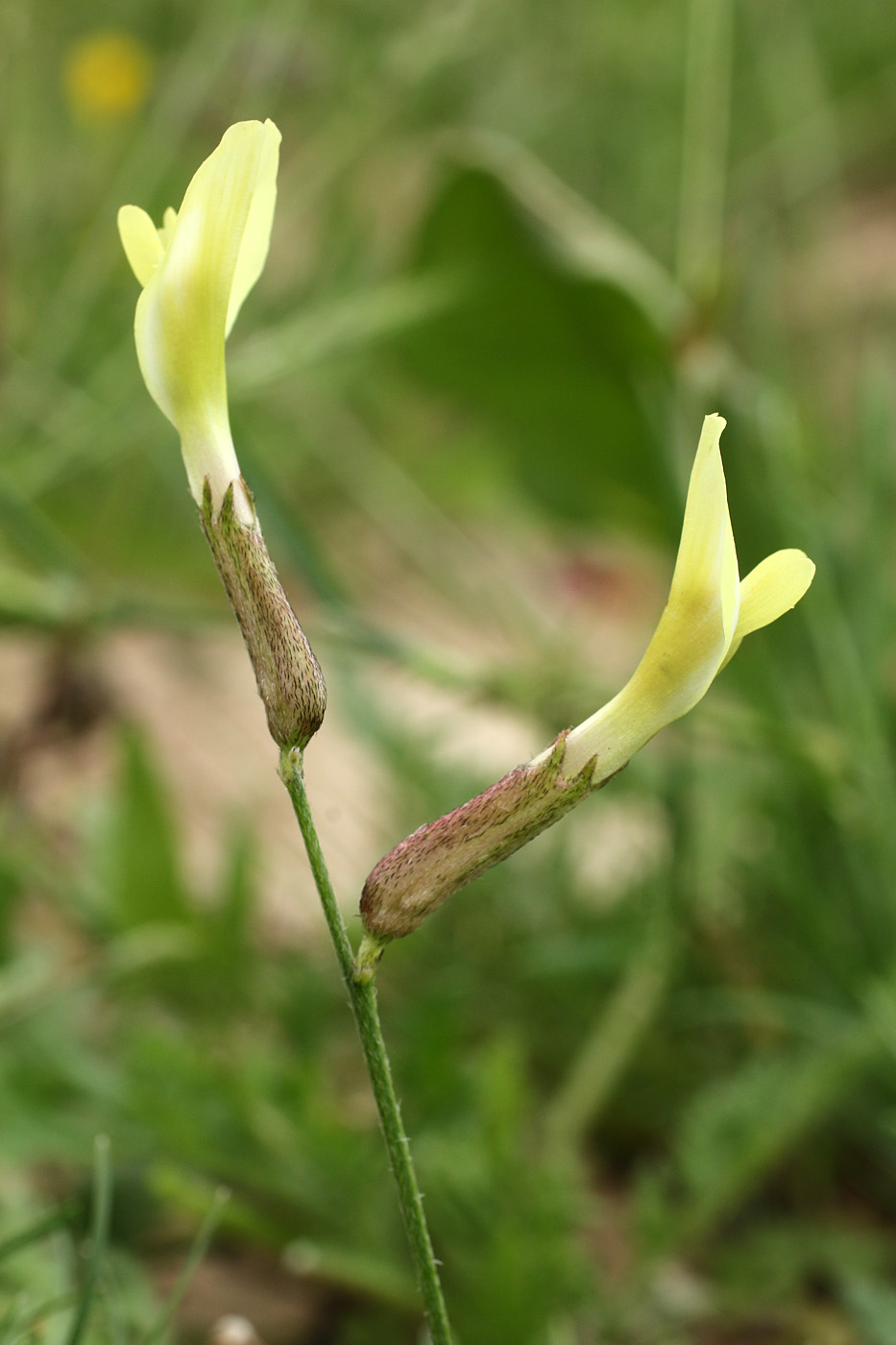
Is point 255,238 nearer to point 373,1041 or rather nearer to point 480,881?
point 373,1041

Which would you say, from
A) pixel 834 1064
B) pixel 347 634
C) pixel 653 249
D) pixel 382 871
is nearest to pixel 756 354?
pixel 347 634

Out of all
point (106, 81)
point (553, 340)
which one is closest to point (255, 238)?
point (553, 340)

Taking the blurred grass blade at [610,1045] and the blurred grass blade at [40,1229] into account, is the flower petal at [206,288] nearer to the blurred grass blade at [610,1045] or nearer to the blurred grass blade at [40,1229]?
the blurred grass blade at [40,1229]

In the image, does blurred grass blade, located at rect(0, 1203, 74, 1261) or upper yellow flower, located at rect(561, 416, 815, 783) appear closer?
upper yellow flower, located at rect(561, 416, 815, 783)

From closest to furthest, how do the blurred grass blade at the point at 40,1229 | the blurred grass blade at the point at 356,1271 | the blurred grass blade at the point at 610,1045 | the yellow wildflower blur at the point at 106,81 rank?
the blurred grass blade at the point at 40,1229
the blurred grass blade at the point at 356,1271
the blurred grass blade at the point at 610,1045
the yellow wildflower blur at the point at 106,81

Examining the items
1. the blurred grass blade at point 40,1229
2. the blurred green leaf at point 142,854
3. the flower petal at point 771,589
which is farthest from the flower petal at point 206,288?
the blurred green leaf at point 142,854

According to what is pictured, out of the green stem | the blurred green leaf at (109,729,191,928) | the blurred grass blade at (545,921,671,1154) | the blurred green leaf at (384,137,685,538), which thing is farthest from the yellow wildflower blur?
the green stem

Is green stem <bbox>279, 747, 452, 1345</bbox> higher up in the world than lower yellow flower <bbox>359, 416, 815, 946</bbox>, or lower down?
lower down

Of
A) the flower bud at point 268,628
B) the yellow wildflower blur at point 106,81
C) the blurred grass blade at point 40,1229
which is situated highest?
the yellow wildflower blur at point 106,81

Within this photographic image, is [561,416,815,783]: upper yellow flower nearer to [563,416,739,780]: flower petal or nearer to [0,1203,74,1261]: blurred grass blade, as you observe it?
[563,416,739,780]: flower petal
